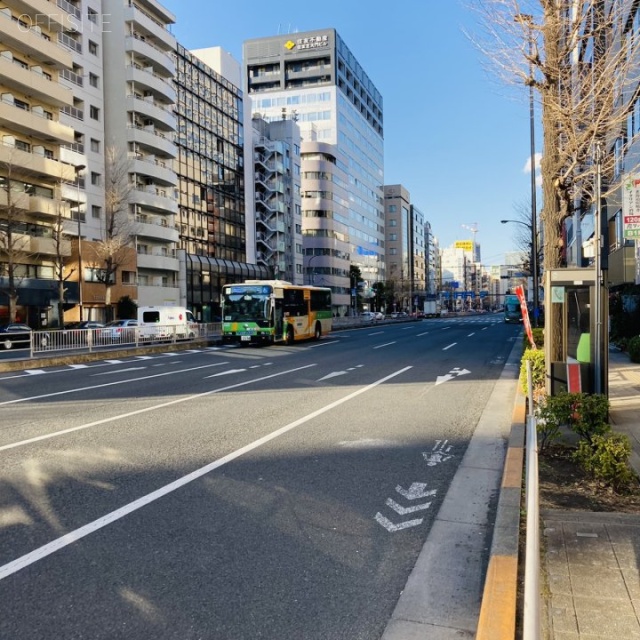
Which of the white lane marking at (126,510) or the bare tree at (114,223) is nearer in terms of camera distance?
the white lane marking at (126,510)

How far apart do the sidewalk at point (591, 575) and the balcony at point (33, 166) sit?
1576 inches

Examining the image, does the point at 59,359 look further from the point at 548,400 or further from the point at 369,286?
the point at 369,286

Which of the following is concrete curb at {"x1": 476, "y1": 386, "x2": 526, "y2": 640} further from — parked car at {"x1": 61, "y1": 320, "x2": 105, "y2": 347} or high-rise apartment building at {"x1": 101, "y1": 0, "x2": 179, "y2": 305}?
high-rise apartment building at {"x1": 101, "y1": 0, "x2": 179, "y2": 305}

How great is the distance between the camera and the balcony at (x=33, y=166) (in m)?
37.2

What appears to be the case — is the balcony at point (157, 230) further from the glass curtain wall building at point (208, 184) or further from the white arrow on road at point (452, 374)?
the white arrow on road at point (452, 374)

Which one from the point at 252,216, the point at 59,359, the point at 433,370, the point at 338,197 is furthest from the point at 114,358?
the point at 338,197

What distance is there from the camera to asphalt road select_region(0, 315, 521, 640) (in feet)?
10.8

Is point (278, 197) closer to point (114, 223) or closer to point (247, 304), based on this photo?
point (114, 223)

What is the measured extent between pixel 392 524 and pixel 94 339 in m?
20.9

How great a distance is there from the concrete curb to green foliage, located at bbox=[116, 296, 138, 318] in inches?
1822

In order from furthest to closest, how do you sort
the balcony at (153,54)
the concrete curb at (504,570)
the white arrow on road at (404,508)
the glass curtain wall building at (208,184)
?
the glass curtain wall building at (208,184), the balcony at (153,54), the white arrow on road at (404,508), the concrete curb at (504,570)

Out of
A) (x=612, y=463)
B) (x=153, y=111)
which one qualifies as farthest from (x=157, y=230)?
(x=612, y=463)

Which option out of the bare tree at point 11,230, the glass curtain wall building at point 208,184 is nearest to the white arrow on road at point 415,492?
the bare tree at point 11,230

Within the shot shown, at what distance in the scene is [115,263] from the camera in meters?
44.0
